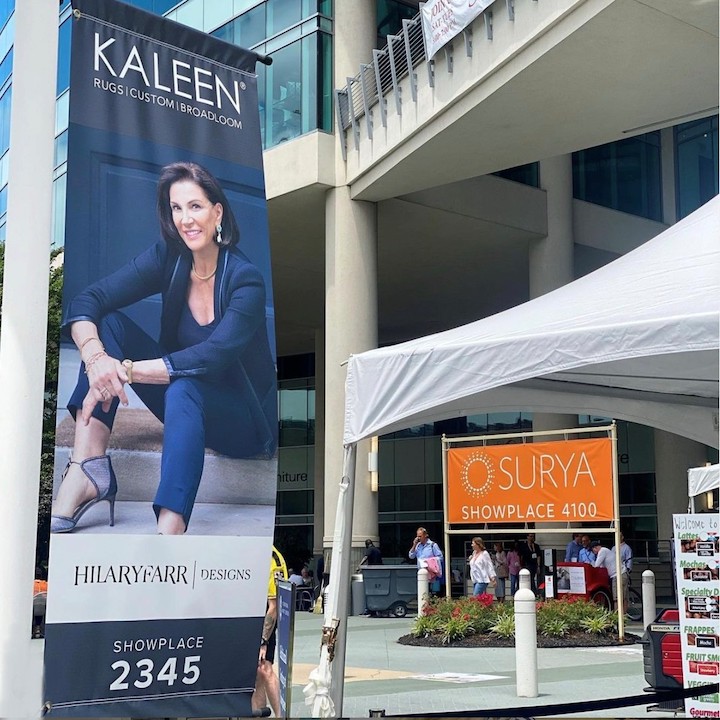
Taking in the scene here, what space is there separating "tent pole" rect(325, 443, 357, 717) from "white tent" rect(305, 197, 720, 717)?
11 millimetres

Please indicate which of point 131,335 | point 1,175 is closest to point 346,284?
point 1,175

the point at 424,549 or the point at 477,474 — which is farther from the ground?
the point at 477,474

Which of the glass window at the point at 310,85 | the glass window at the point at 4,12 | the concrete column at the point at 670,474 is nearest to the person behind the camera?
the glass window at the point at 310,85

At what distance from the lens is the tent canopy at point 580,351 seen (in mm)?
6773

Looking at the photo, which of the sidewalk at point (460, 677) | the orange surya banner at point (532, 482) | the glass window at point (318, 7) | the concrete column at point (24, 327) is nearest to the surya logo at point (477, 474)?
the orange surya banner at point (532, 482)

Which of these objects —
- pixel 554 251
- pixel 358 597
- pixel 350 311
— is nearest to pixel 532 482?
pixel 358 597

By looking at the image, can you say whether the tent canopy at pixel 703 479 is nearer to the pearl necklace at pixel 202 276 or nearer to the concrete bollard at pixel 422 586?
the pearl necklace at pixel 202 276

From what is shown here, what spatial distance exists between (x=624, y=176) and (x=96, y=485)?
31244 millimetres

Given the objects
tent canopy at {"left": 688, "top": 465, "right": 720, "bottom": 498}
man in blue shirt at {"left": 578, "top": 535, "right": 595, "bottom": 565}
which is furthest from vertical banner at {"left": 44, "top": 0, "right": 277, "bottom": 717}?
man in blue shirt at {"left": 578, "top": 535, "right": 595, "bottom": 565}

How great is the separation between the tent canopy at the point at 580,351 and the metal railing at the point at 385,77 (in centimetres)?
1453

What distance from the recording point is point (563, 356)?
23.5 ft

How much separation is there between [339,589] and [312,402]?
4156 cm

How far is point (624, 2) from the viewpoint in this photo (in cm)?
1864

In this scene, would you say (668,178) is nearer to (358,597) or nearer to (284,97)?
(284,97)
